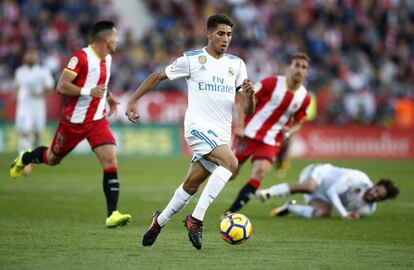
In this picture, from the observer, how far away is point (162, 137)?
87.8 feet

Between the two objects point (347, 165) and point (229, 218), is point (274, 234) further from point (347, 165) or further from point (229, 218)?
point (347, 165)

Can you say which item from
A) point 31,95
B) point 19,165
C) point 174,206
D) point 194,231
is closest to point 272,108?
point 19,165

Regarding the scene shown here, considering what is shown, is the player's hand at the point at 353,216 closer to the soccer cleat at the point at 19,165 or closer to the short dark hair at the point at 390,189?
the short dark hair at the point at 390,189

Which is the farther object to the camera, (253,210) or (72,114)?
(253,210)

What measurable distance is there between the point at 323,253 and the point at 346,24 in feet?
80.1

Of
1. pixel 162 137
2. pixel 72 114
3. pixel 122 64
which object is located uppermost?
pixel 72 114

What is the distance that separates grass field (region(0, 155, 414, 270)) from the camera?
7.98 m

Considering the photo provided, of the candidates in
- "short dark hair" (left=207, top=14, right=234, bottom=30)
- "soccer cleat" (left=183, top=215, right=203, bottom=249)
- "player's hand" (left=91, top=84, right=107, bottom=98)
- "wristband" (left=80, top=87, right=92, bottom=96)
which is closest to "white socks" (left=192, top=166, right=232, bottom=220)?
"soccer cleat" (left=183, top=215, right=203, bottom=249)

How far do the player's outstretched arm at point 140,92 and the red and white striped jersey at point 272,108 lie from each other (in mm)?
3825

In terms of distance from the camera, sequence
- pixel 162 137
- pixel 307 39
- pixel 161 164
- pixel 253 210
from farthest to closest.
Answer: pixel 307 39 → pixel 162 137 → pixel 161 164 → pixel 253 210

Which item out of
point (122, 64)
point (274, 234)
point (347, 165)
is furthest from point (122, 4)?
point (274, 234)

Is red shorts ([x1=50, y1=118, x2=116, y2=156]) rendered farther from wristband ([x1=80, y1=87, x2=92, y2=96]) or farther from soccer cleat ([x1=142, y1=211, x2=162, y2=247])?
soccer cleat ([x1=142, y1=211, x2=162, y2=247])

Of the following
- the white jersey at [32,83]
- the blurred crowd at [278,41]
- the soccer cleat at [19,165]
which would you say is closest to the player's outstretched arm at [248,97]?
the soccer cleat at [19,165]

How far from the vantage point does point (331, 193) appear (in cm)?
1258
